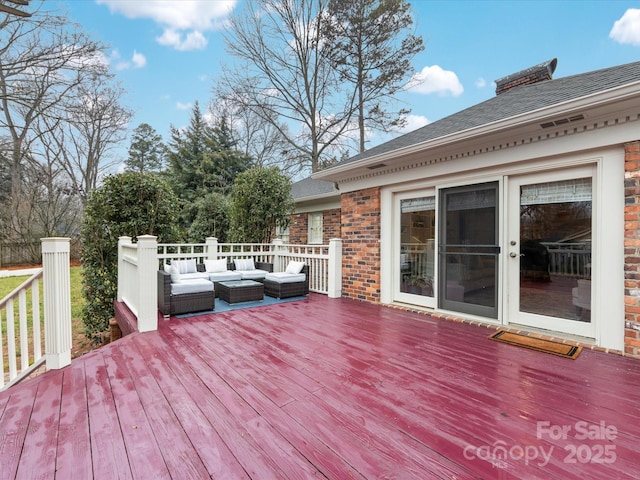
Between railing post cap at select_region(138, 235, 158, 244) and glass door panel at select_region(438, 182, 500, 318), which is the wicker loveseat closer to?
railing post cap at select_region(138, 235, 158, 244)

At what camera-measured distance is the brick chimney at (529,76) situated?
19.3ft

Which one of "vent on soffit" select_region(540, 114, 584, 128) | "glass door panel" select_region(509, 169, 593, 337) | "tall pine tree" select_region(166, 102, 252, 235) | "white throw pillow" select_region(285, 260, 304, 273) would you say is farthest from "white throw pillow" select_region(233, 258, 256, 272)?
"tall pine tree" select_region(166, 102, 252, 235)

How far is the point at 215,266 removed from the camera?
6.38 m

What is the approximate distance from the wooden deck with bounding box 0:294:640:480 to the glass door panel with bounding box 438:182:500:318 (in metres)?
1.06

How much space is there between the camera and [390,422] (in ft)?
6.42

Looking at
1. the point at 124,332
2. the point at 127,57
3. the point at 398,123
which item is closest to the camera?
the point at 124,332

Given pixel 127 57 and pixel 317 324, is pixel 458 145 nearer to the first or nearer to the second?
pixel 317 324

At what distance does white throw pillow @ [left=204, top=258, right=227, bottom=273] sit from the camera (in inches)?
249

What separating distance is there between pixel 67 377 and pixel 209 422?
1.65 m

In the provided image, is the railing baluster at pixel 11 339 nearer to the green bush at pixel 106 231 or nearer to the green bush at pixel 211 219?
the green bush at pixel 106 231

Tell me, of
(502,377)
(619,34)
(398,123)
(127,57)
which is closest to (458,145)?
(502,377)

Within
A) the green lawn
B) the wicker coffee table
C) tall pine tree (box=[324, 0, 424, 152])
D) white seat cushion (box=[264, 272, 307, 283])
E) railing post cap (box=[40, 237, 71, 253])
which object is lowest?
the green lawn

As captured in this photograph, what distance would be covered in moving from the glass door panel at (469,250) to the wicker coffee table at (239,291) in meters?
3.25

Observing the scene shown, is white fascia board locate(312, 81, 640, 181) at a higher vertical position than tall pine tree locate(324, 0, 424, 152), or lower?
lower
